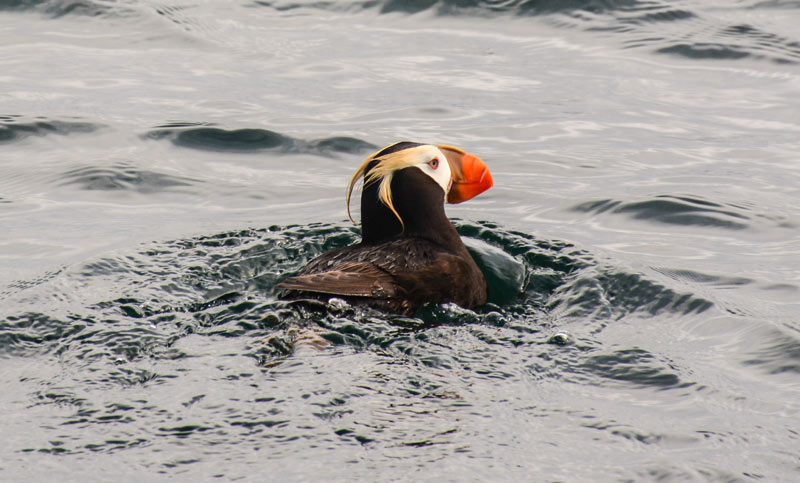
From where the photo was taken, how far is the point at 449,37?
1118 centimetres

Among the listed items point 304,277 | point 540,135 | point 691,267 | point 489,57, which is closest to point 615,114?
point 540,135

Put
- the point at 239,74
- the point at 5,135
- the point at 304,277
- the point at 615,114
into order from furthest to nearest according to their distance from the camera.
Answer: the point at 239,74, the point at 615,114, the point at 5,135, the point at 304,277

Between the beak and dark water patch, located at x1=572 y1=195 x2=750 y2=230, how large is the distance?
5.77 ft

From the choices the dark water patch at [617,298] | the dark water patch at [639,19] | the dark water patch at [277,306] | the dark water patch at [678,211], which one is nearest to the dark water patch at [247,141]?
the dark water patch at [277,306]

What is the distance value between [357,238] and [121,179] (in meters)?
2.13

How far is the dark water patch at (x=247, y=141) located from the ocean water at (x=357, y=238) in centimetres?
3

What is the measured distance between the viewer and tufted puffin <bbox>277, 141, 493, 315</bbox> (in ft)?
16.7

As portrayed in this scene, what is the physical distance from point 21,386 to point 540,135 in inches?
222

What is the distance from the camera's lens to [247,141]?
8.78 metres

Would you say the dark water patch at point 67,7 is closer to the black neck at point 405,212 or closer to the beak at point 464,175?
the beak at point 464,175

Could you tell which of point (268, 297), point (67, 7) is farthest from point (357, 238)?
point (67, 7)

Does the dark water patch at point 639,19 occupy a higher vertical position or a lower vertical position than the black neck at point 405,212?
higher

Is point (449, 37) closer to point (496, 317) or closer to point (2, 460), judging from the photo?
point (496, 317)

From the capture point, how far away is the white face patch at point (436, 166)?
564cm
